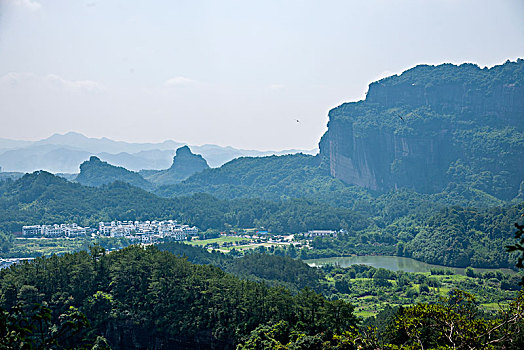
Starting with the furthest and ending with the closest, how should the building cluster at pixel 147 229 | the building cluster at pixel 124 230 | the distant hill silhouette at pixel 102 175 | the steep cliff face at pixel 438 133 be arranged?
1. the distant hill silhouette at pixel 102 175
2. the steep cliff face at pixel 438 133
3. the building cluster at pixel 147 229
4. the building cluster at pixel 124 230

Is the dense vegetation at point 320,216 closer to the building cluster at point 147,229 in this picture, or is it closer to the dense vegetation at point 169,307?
the building cluster at point 147,229

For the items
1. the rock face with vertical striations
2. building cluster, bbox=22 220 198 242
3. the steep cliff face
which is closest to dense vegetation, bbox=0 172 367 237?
building cluster, bbox=22 220 198 242

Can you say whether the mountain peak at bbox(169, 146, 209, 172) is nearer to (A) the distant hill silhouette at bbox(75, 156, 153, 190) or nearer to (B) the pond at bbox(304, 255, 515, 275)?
(A) the distant hill silhouette at bbox(75, 156, 153, 190)

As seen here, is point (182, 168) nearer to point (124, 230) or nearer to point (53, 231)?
point (124, 230)

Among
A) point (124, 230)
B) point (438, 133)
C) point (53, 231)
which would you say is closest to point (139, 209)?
point (124, 230)

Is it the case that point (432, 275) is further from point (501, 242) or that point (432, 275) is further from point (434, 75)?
point (434, 75)

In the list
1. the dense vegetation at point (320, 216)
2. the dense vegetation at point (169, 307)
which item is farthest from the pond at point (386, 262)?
the dense vegetation at point (169, 307)
